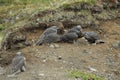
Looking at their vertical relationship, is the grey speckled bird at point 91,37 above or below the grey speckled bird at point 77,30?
below

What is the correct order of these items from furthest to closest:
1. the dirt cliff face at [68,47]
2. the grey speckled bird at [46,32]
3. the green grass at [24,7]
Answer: the green grass at [24,7]
the grey speckled bird at [46,32]
the dirt cliff face at [68,47]

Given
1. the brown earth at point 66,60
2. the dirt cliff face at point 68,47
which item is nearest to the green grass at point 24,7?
the dirt cliff face at point 68,47

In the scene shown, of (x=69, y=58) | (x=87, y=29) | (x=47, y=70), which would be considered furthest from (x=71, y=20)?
(x=47, y=70)

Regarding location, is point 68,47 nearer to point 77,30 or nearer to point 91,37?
point 77,30

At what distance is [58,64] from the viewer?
37.8ft

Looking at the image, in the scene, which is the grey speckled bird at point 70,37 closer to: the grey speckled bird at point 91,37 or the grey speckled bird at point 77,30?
the grey speckled bird at point 77,30

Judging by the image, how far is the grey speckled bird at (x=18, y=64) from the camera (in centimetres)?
1105

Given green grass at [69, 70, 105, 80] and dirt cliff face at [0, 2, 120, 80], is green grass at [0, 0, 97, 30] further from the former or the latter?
green grass at [69, 70, 105, 80]

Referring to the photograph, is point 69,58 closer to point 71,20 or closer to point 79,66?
point 79,66

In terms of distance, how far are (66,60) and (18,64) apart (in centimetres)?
153

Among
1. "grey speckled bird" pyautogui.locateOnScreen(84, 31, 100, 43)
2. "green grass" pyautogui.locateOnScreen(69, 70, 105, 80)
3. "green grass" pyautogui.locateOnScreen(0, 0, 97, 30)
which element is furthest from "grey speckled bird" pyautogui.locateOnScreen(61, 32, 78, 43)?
Result: "green grass" pyautogui.locateOnScreen(0, 0, 97, 30)

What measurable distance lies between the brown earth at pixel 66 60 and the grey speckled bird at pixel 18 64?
16 cm

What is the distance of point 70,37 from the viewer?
1289 cm

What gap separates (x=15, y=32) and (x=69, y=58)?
258 centimetres
